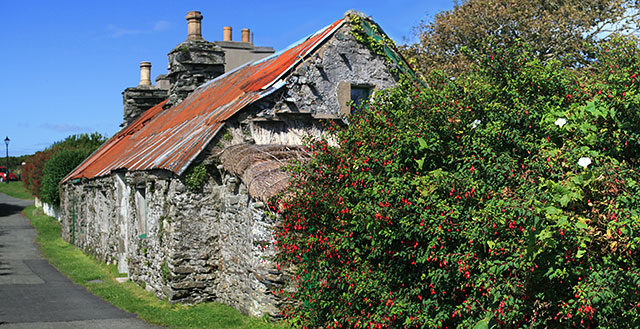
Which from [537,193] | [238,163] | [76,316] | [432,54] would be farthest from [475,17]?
[537,193]

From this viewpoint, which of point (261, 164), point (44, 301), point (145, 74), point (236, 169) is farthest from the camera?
point (145, 74)

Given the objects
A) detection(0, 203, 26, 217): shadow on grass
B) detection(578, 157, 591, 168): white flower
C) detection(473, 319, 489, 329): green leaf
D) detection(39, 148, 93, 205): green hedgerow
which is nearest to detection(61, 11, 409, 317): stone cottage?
detection(473, 319, 489, 329): green leaf

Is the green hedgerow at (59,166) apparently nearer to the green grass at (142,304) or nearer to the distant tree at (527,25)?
the green grass at (142,304)

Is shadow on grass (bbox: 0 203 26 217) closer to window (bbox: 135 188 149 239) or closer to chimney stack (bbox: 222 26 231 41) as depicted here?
chimney stack (bbox: 222 26 231 41)

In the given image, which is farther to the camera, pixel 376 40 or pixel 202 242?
pixel 376 40

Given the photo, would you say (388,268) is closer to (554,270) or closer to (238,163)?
(554,270)

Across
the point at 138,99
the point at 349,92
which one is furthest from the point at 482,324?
the point at 138,99

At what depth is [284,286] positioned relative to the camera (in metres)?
10.4

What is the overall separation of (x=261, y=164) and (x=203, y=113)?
513 centimetres

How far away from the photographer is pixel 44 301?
45.0 ft

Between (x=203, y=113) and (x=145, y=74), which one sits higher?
(x=145, y=74)

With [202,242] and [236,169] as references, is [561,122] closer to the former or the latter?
[236,169]

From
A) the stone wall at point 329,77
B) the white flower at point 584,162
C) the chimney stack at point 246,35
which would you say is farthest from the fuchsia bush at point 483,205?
the chimney stack at point 246,35

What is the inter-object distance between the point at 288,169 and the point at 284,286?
9.22 ft
